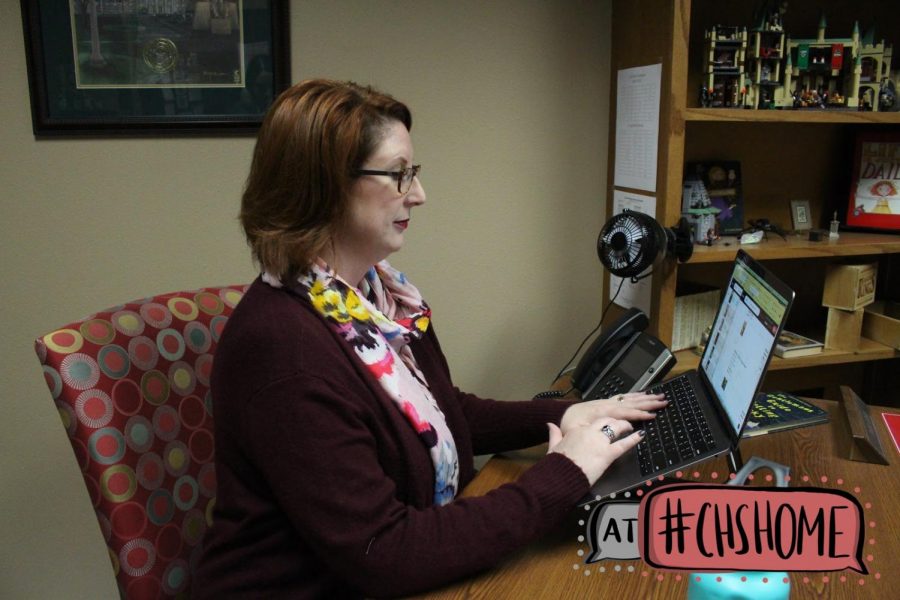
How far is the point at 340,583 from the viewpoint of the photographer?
1.08 metres

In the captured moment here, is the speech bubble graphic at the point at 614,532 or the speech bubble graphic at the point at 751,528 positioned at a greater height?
the speech bubble graphic at the point at 751,528

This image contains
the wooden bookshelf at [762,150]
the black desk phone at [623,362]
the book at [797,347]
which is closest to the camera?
the black desk phone at [623,362]

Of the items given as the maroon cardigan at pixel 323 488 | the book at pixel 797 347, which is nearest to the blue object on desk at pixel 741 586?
the maroon cardigan at pixel 323 488

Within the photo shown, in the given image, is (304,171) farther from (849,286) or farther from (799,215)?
(799,215)

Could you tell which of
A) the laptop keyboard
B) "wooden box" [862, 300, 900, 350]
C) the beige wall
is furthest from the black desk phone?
"wooden box" [862, 300, 900, 350]

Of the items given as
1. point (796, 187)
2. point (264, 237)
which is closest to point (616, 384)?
point (264, 237)

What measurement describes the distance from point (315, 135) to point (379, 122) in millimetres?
116

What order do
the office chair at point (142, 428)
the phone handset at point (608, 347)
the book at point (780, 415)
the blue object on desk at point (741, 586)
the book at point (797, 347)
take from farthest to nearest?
the book at point (797, 347) → the phone handset at point (608, 347) → the book at point (780, 415) → the office chair at point (142, 428) → the blue object on desk at point (741, 586)

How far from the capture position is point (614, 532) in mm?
1031

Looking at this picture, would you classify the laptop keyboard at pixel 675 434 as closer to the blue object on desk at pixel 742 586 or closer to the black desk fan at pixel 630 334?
the black desk fan at pixel 630 334

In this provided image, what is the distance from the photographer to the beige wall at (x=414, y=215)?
6.07 ft

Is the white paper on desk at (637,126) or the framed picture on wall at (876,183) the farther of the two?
the framed picture on wall at (876,183)

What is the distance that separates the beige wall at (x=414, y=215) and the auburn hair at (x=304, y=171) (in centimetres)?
83

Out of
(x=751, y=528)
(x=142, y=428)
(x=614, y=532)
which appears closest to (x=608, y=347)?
(x=614, y=532)
